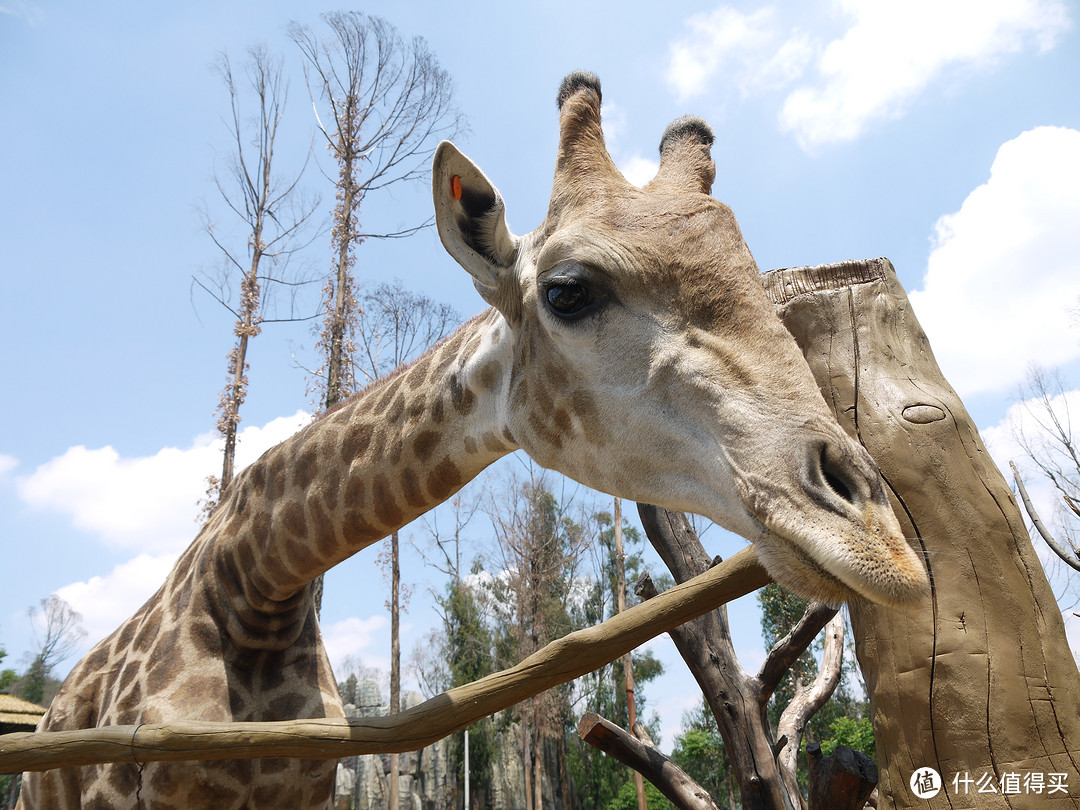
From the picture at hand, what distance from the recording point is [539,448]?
2445mm

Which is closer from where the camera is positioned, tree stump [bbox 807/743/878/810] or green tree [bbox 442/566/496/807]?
tree stump [bbox 807/743/878/810]

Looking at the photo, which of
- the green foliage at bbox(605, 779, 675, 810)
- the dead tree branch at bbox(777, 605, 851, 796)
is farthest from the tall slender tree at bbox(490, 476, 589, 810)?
the dead tree branch at bbox(777, 605, 851, 796)

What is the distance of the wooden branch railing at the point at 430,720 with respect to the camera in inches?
75.3

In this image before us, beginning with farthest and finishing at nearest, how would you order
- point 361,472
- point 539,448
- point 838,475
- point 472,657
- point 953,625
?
point 472,657
point 361,472
point 539,448
point 953,625
point 838,475

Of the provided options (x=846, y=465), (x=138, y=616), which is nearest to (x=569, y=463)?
(x=846, y=465)

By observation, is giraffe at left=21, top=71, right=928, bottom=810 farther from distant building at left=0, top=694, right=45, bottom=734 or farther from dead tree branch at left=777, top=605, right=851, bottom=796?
distant building at left=0, top=694, right=45, bottom=734

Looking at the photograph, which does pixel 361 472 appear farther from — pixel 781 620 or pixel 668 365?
pixel 781 620

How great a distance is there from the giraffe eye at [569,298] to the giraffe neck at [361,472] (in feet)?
1.27

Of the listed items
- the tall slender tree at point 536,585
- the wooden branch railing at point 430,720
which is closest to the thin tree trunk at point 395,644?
the tall slender tree at point 536,585

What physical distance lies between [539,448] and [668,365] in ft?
2.08

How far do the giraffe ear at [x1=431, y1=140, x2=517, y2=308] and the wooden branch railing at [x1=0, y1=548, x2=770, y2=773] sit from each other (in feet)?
4.16

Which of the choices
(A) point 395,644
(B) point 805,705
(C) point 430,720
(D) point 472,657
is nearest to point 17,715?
(A) point 395,644

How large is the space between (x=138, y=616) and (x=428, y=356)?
7.01ft

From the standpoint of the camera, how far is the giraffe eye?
87.7 inches
